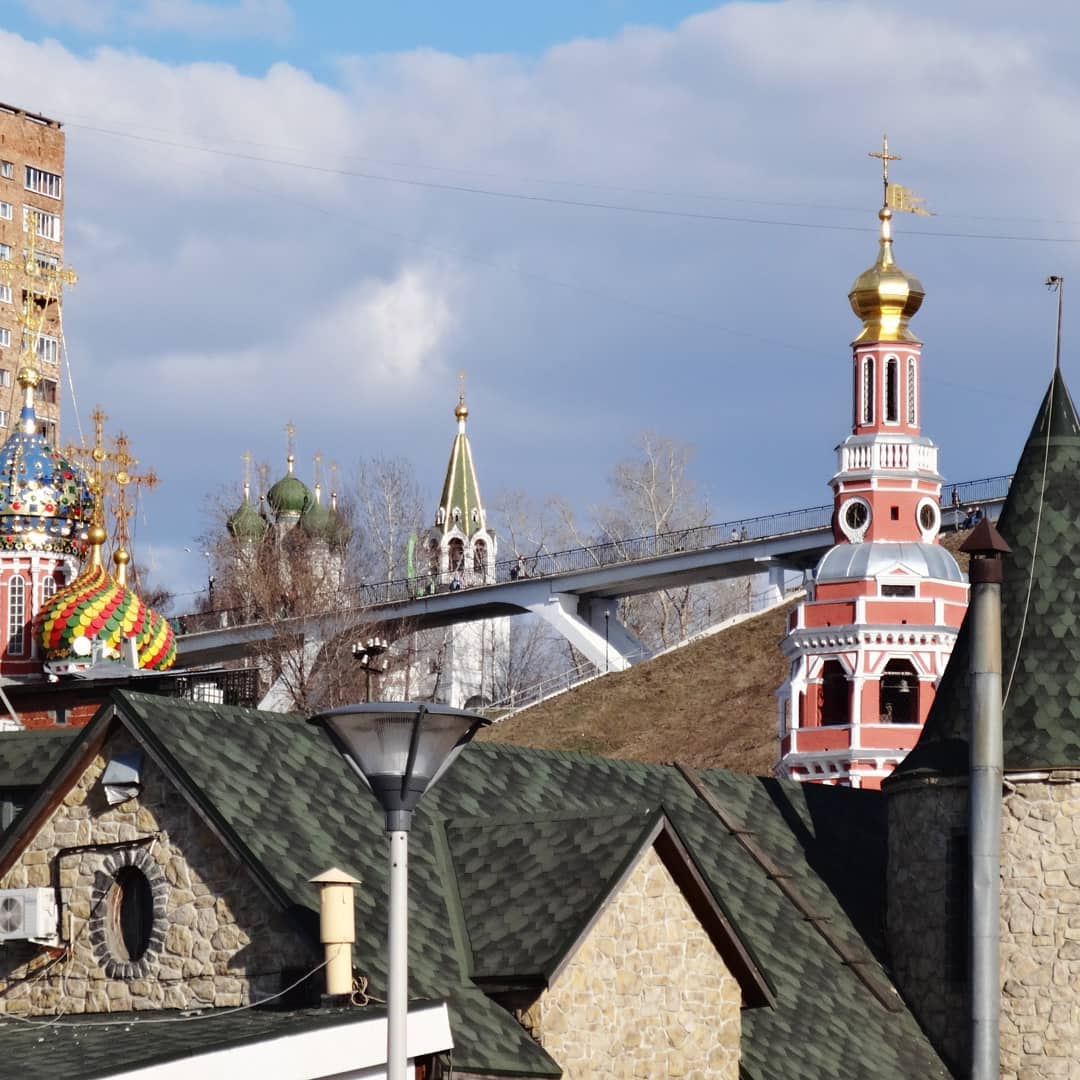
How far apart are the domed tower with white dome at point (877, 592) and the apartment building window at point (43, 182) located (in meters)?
73.0

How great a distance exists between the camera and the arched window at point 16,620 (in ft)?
138

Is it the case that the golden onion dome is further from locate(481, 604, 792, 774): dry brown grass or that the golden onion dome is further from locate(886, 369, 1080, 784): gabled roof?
locate(481, 604, 792, 774): dry brown grass

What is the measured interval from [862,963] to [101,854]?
27.5 ft

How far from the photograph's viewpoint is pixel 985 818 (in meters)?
23.9

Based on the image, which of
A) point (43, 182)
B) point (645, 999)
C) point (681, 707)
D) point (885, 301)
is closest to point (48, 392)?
point (43, 182)

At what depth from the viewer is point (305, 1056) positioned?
1722 cm

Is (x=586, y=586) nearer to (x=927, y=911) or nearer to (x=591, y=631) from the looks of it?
(x=591, y=631)

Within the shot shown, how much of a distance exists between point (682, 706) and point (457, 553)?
20.3 metres

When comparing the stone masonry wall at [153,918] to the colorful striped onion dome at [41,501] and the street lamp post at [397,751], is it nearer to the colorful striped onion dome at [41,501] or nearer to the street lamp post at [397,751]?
the street lamp post at [397,751]

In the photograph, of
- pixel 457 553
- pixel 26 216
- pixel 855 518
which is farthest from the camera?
pixel 26 216

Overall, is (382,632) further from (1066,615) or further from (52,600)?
(1066,615)

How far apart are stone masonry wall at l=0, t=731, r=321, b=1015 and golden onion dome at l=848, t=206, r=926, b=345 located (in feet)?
109

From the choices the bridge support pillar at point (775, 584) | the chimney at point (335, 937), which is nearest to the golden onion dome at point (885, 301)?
the chimney at point (335, 937)

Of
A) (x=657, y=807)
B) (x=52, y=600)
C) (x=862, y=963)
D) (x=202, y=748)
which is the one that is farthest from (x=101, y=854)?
(x=52, y=600)
